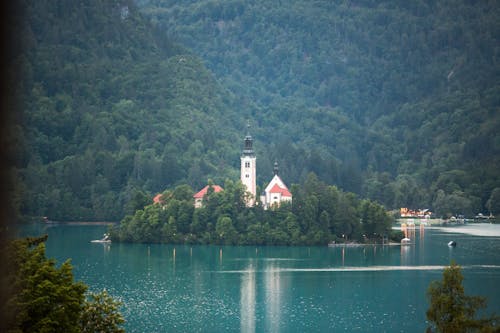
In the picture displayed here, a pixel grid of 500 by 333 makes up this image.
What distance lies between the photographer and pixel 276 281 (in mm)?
67938

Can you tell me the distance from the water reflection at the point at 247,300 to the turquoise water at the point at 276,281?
63mm

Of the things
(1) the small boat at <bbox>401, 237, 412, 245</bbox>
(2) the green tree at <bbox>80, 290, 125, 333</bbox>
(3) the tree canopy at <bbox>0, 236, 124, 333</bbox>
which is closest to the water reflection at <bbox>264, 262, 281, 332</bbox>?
(2) the green tree at <bbox>80, 290, 125, 333</bbox>

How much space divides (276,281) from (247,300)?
9.25 metres

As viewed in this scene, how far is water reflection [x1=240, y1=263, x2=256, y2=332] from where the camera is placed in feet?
163

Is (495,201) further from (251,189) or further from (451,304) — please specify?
(451,304)

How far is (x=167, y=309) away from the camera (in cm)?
5338

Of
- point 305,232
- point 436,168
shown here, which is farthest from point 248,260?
point 436,168

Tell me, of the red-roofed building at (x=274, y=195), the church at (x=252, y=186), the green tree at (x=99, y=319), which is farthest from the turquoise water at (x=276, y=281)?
the green tree at (x=99, y=319)

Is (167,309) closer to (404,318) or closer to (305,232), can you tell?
(404,318)

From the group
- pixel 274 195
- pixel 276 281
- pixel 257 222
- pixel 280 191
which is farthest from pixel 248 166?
pixel 276 281

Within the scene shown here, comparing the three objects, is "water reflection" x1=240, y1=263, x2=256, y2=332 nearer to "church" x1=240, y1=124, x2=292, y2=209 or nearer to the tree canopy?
the tree canopy

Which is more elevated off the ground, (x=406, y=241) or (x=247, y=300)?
A: (x=406, y=241)

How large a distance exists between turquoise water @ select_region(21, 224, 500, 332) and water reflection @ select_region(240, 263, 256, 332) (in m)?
0.06

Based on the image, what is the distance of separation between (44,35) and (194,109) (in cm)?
3225
